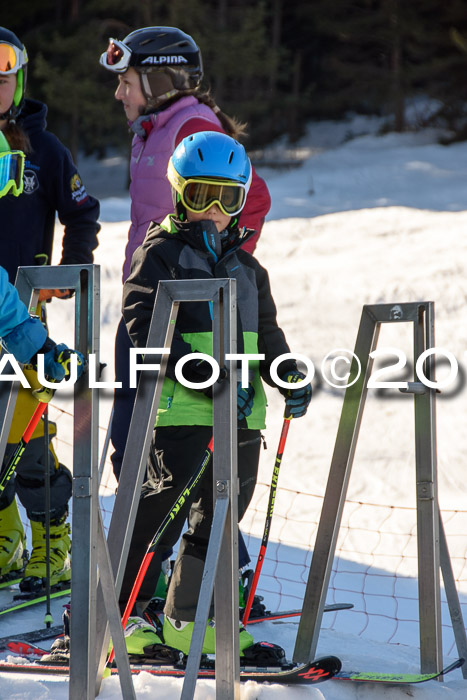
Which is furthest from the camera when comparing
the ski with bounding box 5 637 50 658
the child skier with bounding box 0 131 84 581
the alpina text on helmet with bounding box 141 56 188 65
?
the alpina text on helmet with bounding box 141 56 188 65

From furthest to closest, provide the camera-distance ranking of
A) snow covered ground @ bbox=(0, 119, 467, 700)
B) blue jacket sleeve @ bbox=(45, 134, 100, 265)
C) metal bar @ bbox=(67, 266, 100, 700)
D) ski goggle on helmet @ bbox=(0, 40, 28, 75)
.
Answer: blue jacket sleeve @ bbox=(45, 134, 100, 265) < ski goggle on helmet @ bbox=(0, 40, 28, 75) < snow covered ground @ bbox=(0, 119, 467, 700) < metal bar @ bbox=(67, 266, 100, 700)

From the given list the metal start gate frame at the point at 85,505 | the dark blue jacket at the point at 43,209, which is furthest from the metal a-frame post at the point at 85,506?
the dark blue jacket at the point at 43,209

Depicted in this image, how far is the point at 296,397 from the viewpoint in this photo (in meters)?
3.23

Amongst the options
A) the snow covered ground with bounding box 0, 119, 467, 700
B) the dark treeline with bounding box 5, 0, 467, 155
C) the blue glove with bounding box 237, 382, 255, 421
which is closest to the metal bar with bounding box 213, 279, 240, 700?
the snow covered ground with bounding box 0, 119, 467, 700

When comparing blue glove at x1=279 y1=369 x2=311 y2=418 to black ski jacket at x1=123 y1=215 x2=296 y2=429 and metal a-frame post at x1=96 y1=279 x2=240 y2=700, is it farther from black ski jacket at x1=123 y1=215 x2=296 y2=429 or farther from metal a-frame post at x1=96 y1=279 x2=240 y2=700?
metal a-frame post at x1=96 y1=279 x2=240 y2=700

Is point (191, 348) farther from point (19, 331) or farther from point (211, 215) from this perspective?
point (19, 331)

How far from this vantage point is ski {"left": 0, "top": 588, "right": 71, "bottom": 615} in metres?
3.95

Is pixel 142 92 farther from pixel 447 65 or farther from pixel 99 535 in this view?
pixel 447 65

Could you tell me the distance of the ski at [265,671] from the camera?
2.96 m

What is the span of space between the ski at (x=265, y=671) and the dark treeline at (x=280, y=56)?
1819 centimetres

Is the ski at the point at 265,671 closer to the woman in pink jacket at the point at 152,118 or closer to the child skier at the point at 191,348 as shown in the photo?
the child skier at the point at 191,348

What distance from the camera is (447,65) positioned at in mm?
21328

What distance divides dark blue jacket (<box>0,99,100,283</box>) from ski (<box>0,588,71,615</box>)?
1.48 metres

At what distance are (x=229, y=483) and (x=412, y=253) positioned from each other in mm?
9843
